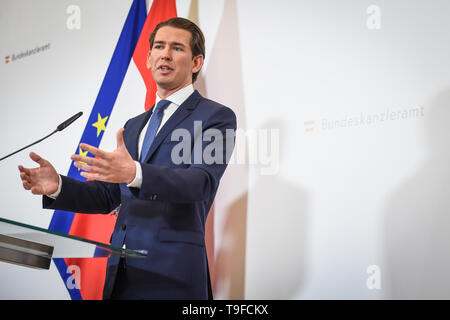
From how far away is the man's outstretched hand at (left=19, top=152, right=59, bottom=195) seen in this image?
1.57 meters

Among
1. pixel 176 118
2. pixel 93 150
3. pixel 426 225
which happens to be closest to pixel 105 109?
pixel 176 118

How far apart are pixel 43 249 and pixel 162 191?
1.22ft

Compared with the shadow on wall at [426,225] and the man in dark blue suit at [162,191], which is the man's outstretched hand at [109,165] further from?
the shadow on wall at [426,225]

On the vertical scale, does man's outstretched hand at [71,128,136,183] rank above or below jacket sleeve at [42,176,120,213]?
Result: above

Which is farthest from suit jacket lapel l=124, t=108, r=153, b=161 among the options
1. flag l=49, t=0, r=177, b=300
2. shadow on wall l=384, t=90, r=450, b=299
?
shadow on wall l=384, t=90, r=450, b=299

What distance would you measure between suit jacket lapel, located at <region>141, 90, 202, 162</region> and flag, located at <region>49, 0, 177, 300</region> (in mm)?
1090

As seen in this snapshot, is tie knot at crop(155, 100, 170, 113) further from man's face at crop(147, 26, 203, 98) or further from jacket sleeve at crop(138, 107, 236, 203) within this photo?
jacket sleeve at crop(138, 107, 236, 203)

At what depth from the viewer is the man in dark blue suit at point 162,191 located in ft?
4.61

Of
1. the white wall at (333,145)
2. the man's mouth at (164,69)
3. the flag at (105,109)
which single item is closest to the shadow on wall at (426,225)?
the white wall at (333,145)

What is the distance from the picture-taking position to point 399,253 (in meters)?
1.96

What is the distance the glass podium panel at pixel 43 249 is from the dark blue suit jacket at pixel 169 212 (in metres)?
0.22

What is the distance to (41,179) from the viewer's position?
162cm

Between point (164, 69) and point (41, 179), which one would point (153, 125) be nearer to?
point (164, 69)
